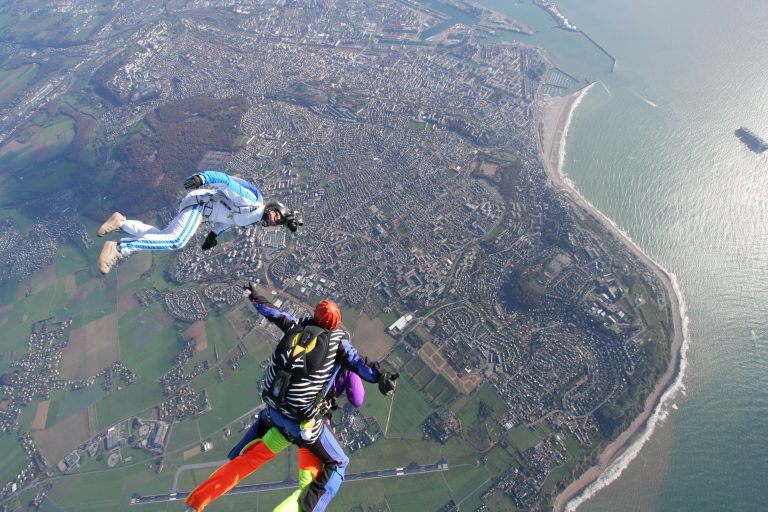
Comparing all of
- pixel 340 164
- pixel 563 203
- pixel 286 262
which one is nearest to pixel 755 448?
pixel 563 203

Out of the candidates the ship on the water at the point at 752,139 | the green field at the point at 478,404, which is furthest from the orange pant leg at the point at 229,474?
the ship on the water at the point at 752,139

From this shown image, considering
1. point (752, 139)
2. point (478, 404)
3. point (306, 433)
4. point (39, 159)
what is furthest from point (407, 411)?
point (39, 159)

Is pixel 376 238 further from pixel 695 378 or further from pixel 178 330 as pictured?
pixel 695 378

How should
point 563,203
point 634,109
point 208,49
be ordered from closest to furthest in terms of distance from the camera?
point 563,203
point 634,109
point 208,49

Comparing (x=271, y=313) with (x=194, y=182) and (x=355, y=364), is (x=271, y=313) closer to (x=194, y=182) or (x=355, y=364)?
(x=355, y=364)

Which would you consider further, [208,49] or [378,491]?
[208,49]

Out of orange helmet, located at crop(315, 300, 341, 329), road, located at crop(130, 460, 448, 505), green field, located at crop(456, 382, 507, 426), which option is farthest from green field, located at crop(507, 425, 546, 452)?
orange helmet, located at crop(315, 300, 341, 329)
